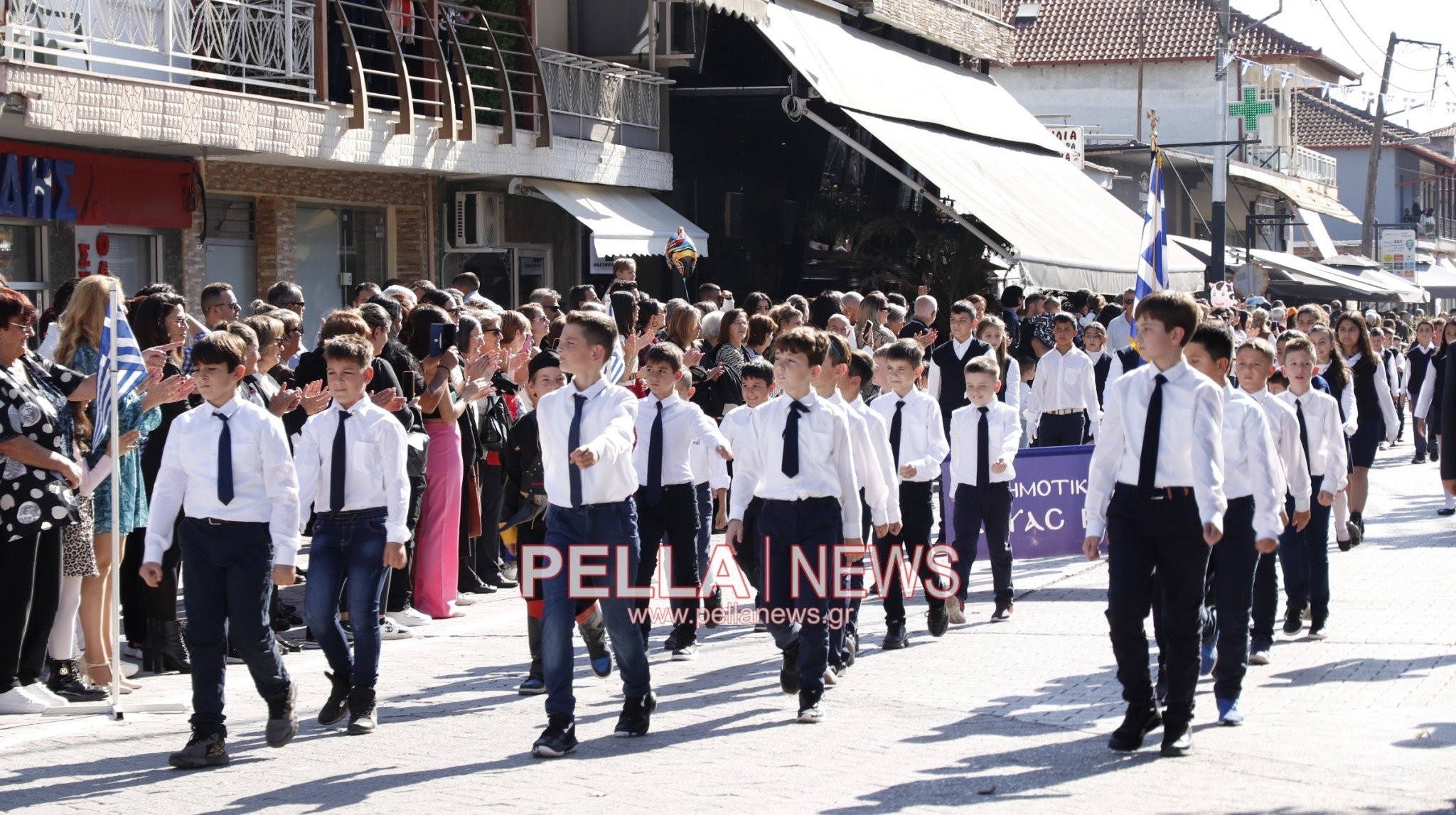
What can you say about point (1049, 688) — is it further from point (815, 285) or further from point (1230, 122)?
point (1230, 122)

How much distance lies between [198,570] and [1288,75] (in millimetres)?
49487

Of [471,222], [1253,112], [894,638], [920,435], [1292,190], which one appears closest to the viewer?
[894,638]

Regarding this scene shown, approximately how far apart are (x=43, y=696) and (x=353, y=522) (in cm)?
175

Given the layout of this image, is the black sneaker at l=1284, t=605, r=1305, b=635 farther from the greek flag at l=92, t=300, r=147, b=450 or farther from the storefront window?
the storefront window

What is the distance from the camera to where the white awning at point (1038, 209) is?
21062 mm

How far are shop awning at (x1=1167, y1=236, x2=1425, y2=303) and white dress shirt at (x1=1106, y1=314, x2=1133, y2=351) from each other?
22203mm

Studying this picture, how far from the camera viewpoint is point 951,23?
96.4ft

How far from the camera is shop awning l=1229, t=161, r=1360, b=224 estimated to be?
45.6 metres

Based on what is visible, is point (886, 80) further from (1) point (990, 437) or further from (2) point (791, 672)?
(2) point (791, 672)

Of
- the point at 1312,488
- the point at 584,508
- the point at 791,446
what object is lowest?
the point at 1312,488

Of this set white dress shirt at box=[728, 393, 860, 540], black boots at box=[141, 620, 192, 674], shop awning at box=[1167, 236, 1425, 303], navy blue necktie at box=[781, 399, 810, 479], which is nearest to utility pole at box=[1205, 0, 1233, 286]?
shop awning at box=[1167, 236, 1425, 303]

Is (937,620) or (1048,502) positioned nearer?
(937,620)

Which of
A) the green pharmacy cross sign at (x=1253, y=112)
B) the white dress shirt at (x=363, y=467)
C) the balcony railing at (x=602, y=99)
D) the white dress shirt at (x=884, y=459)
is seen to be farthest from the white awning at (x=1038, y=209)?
the green pharmacy cross sign at (x=1253, y=112)

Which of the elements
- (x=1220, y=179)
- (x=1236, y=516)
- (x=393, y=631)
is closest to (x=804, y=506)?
(x=1236, y=516)
